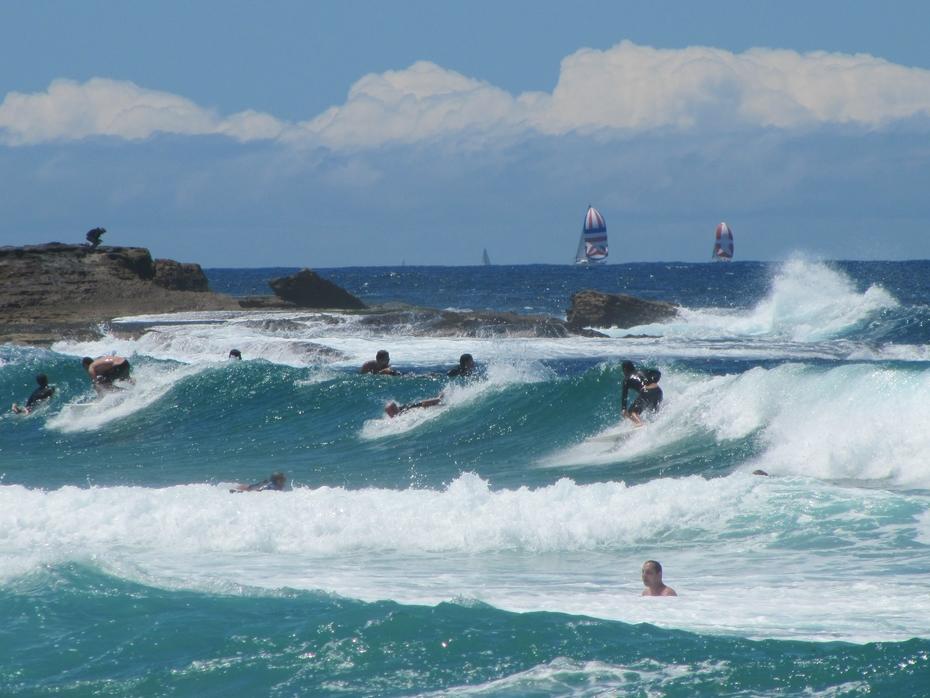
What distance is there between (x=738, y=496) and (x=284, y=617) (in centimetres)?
557

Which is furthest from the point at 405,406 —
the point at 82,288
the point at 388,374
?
the point at 82,288

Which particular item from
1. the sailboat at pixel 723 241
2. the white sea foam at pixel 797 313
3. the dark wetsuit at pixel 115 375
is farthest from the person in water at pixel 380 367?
the sailboat at pixel 723 241

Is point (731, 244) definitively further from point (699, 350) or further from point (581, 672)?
point (581, 672)

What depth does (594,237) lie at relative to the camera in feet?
368

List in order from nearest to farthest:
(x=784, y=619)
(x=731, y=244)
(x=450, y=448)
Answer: (x=784, y=619) < (x=450, y=448) < (x=731, y=244)

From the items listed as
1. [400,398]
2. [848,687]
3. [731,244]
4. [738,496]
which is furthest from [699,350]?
[731,244]

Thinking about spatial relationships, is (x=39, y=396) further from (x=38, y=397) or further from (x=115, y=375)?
(x=115, y=375)

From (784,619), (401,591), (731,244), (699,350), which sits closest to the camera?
(784,619)

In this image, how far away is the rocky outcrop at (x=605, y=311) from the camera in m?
46.4

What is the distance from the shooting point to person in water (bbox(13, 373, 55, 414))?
26.5m

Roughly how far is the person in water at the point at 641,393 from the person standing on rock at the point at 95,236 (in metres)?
27.7

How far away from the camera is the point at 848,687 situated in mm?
8039

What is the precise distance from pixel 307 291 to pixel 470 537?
33.5 m

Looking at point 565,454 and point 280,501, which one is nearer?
point 280,501
